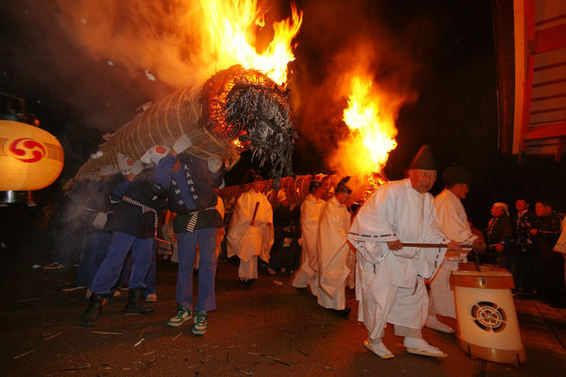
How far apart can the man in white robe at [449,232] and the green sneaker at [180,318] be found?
3148 millimetres

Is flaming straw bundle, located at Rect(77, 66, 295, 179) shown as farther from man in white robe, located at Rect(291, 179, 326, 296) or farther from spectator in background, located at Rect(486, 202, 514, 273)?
spectator in background, located at Rect(486, 202, 514, 273)

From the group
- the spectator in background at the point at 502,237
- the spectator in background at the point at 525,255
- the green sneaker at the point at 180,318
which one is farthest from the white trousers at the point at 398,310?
the spectator in background at the point at 525,255

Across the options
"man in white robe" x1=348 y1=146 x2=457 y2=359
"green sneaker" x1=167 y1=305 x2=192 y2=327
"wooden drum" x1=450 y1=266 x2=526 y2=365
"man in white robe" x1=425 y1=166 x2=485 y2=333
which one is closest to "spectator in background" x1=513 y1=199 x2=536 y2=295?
"man in white robe" x1=425 y1=166 x2=485 y2=333

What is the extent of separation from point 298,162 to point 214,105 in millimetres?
11328

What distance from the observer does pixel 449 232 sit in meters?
4.25

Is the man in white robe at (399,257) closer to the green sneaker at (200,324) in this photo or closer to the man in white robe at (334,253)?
the man in white robe at (334,253)

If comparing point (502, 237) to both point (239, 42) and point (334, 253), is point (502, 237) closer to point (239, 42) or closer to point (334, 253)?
point (334, 253)

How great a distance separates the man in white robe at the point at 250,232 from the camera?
246 inches

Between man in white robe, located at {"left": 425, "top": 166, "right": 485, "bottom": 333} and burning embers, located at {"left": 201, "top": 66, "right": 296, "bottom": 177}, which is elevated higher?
burning embers, located at {"left": 201, "top": 66, "right": 296, "bottom": 177}

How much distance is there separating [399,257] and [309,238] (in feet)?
8.67

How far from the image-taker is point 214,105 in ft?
8.62

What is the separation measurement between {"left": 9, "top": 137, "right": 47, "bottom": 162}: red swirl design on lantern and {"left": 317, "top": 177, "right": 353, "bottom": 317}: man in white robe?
387cm

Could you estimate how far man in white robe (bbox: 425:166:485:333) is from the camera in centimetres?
415

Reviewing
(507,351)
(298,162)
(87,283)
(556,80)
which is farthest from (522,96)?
(87,283)
